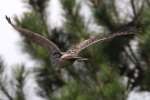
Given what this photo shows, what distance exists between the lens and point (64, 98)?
3531 mm

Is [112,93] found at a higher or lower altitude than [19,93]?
lower

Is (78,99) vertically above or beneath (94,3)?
beneath

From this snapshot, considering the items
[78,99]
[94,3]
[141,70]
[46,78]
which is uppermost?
[94,3]

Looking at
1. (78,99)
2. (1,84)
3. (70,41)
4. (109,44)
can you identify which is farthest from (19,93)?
(78,99)

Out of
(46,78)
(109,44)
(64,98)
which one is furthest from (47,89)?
(64,98)

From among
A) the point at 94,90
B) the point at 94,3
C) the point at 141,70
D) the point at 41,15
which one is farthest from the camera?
the point at 41,15

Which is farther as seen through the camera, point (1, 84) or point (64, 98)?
point (1, 84)

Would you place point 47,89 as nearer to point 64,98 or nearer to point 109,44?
point 109,44

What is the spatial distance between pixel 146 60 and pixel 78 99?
77 cm

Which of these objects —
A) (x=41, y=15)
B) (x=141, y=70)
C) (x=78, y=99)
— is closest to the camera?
(x=78, y=99)

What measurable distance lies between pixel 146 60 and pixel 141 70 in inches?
3.2

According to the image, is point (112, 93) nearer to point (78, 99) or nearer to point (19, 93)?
point (78, 99)

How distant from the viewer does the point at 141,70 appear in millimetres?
4047

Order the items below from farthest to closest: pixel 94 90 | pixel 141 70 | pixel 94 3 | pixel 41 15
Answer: pixel 41 15 → pixel 94 3 → pixel 141 70 → pixel 94 90
